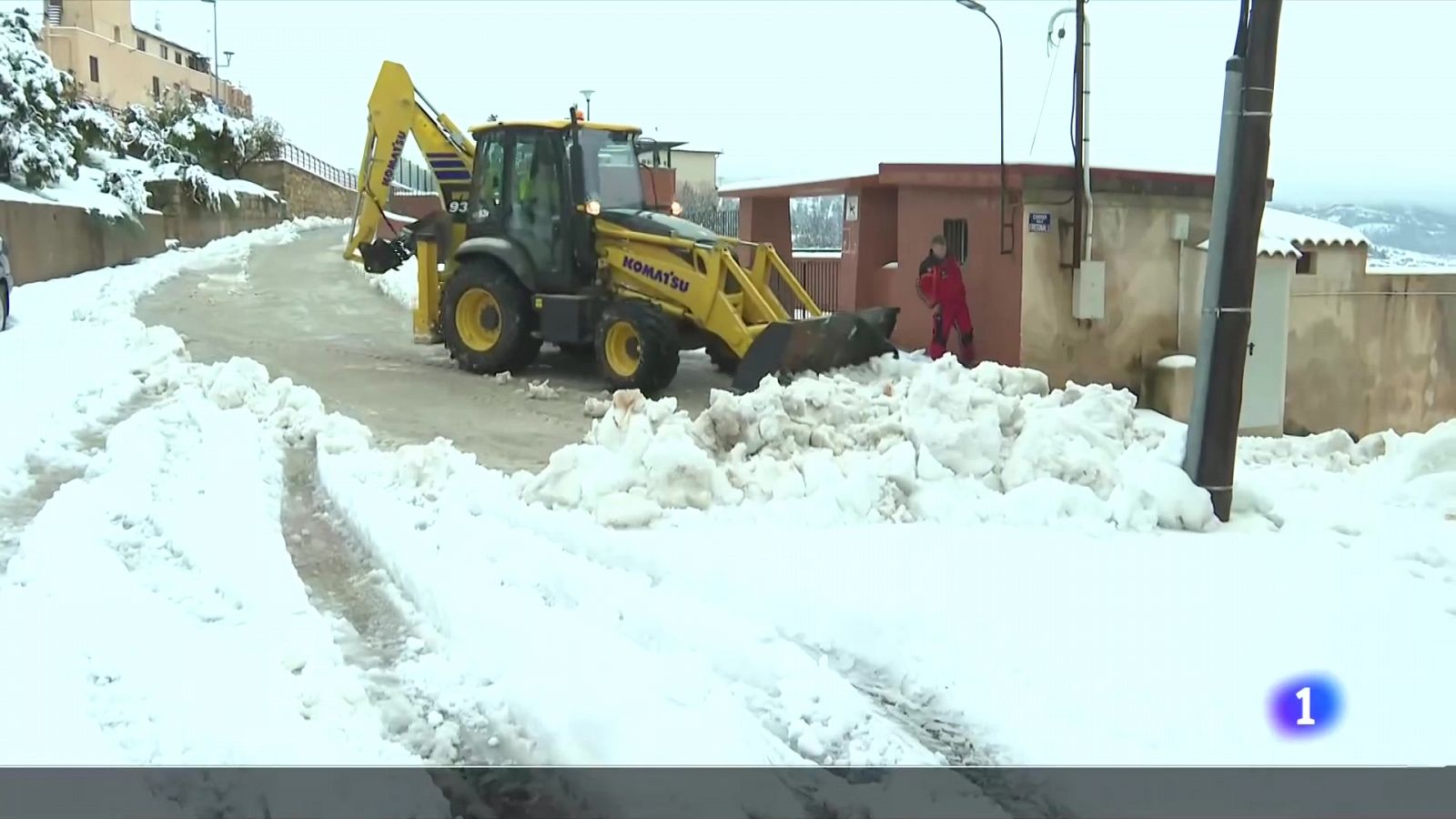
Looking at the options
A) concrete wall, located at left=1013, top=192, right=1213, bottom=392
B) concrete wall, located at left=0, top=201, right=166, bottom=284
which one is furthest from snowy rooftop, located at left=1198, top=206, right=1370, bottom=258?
concrete wall, located at left=0, top=201, right=166, bottom=284

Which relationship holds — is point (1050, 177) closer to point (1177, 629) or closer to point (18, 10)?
point (1177, 629)

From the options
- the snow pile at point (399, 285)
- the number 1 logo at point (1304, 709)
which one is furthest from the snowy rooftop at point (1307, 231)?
the snow pile at point (399, 285)

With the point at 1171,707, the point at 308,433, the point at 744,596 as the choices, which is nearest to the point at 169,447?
the point at 308,433

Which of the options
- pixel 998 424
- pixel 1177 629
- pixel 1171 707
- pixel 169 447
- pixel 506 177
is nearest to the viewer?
pixel 1171 707

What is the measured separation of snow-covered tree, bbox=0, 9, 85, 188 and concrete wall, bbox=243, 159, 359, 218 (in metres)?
19.4

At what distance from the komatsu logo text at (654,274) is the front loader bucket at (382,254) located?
356cm

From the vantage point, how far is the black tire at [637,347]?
10.9 meters

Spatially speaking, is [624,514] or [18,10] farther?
[18,10]

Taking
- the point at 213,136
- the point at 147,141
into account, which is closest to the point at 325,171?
the point at 213,136

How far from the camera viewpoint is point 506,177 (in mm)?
12234

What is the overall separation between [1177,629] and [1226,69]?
2958mm

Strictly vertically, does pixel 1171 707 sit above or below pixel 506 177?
below

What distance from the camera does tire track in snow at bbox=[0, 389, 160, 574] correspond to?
6.12 metres

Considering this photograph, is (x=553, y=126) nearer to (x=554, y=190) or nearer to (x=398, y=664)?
(x=554, y=190)
